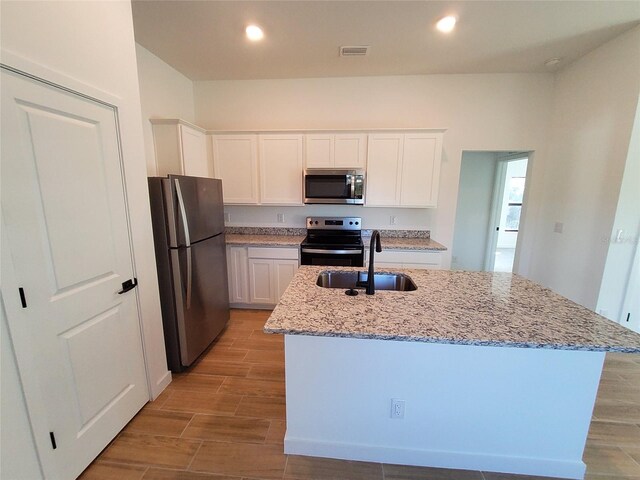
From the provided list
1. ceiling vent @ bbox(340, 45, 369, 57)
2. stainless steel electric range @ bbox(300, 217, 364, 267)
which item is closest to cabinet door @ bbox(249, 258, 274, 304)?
stainless steel electric range @ bbox(300, 217, 364, 267)

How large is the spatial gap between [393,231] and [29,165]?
3.44 metres

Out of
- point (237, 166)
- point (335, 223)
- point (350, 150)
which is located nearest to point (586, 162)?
point (350, 150)

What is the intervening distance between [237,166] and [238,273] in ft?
4.54

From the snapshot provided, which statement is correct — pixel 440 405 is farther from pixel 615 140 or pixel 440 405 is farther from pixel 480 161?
pixel 480 161

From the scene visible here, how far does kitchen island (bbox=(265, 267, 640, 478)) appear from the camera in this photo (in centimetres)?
128

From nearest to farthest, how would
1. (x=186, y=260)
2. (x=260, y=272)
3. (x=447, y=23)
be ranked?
(x=186, y=260)
(x=447, y=23)
(x=260, y=272)

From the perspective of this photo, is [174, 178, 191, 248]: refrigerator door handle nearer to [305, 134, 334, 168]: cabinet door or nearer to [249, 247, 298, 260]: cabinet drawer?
[249, 247, 298, 260]: cabinet drawer

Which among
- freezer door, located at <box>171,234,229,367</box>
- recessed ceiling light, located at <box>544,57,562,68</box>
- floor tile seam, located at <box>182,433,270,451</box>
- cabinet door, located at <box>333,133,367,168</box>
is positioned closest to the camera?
floor tile seam, located at <box>182,433,270,451</box>

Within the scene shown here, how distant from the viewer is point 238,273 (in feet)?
11.1

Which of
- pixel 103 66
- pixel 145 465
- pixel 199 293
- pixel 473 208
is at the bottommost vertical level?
pixel 145 465

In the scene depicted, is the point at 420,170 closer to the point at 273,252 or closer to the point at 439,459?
the point at 273,252

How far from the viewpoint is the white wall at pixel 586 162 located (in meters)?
2.48

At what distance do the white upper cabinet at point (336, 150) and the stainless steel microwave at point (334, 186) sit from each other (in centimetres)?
17

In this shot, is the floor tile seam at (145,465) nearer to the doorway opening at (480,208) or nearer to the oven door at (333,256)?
the oven door at (333,256)
